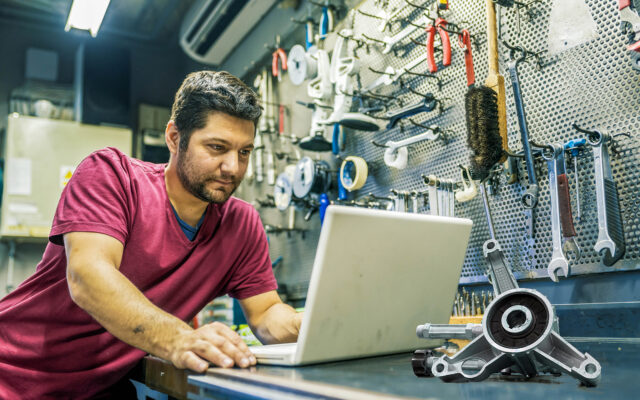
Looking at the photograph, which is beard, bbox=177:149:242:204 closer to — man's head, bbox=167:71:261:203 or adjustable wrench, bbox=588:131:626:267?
man's head, bbox=167:71:261:203

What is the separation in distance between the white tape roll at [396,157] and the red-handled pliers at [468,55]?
44 cm

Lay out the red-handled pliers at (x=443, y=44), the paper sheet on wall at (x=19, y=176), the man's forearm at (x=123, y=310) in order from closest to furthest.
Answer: the man's forearm at (x=123, y=310) → the red-handled pliers at (x=443, y=44) → the paper sheet on wall at (x=19, y=176)

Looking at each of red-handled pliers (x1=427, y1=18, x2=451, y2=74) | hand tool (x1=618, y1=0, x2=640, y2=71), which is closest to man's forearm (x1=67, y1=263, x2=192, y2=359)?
hand tool (x1=618, y1=0, x2=640, y2=71)

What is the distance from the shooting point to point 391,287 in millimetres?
960

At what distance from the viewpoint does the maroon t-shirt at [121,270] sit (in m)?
1.27

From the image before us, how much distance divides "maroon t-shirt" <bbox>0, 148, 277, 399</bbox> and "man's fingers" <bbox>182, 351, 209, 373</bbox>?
446 mm

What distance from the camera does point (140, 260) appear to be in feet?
4.55

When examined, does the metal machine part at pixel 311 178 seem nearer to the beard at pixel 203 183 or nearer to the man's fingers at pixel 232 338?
the beard at pixel 203 183

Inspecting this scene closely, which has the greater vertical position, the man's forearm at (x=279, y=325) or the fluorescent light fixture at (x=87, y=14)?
the fluorescent light fixture at (x=87, y=14)

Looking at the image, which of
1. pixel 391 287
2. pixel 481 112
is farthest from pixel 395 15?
pixel 391 287

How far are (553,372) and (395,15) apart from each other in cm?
181

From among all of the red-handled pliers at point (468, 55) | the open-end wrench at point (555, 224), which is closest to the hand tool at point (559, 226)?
the open-end wrench at point (555, 224)

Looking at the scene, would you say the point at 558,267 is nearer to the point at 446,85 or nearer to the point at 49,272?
the point at 446,85

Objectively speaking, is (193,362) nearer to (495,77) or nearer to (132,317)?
(132,317)
